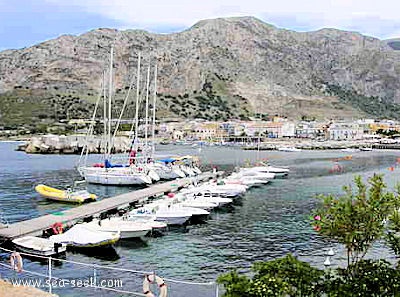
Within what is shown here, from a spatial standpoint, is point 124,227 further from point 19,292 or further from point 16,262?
point 19,292

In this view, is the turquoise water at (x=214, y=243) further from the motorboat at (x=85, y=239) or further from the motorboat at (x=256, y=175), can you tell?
the motorboat at (x=256, y=175)

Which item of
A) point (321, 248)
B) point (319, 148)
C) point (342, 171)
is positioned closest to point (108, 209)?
point (321, 248)

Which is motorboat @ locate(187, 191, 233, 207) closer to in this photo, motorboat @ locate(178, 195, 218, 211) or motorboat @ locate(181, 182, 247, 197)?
motorboat @ locate(181, 182, 247, 197)

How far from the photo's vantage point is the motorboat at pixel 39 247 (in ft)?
84.9

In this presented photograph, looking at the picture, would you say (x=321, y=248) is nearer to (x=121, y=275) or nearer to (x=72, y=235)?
(x=121, y=275)

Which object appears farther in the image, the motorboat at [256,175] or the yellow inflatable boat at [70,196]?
the motorboat at [256,175]

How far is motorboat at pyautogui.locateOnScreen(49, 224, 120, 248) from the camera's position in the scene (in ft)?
89.0

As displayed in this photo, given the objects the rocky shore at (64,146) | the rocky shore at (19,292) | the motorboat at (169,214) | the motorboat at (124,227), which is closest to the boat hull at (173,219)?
the motorboat at (169,214)

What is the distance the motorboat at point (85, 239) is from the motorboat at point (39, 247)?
604mm

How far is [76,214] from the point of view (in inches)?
1412

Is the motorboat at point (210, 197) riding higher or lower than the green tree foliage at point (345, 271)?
lower

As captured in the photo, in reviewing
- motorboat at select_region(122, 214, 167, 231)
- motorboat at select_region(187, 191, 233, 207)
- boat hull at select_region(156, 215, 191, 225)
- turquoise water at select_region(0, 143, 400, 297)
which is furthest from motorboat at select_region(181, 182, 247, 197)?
motorboat at select_region(122, 214, 167, 231)

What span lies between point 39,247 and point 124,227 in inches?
237

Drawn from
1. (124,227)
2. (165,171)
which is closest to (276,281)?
(124,227)
